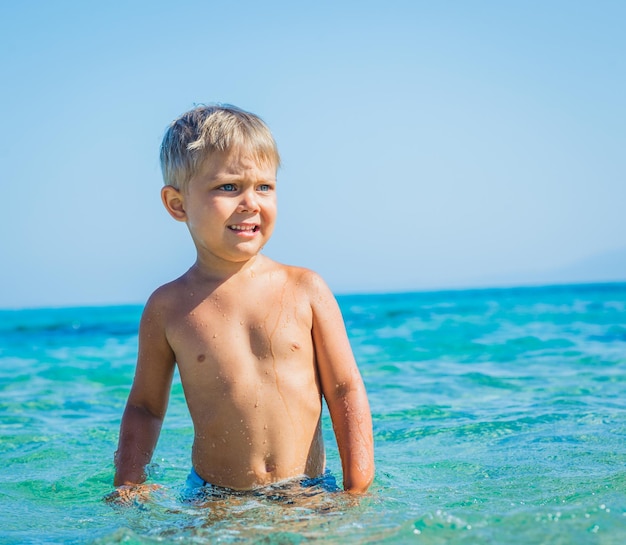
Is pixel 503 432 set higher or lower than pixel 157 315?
lower

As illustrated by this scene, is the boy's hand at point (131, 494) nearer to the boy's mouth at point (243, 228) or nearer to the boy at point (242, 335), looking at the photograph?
the boy at point (242, 335)

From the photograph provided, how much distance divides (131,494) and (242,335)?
2.26 ft

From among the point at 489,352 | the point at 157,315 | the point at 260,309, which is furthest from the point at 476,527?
the point at 489,352

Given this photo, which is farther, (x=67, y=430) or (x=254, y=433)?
(x=67, y=430)

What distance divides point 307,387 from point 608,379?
484 cm

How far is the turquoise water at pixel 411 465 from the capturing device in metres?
2.29

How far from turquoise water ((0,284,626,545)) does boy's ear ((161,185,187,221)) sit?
39.7 inches

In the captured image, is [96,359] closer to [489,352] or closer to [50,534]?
[489,352]

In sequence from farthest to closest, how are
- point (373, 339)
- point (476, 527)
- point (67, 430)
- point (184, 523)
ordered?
point (373, 339)
point (67, 430)
point (184, 523)
point (476, 527)

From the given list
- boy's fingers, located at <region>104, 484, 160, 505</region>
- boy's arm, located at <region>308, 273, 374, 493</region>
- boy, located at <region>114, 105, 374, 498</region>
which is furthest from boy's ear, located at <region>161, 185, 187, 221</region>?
boy's fingers, located at <region>104, 484, 160, 505</region>

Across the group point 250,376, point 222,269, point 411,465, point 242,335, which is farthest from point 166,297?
point 411,465

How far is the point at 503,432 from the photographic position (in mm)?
4500

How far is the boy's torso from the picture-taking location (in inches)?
108

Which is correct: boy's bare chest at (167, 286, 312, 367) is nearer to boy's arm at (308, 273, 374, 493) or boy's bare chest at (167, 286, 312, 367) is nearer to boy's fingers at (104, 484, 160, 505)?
boy's arm at (308, 273, 374, 493)
